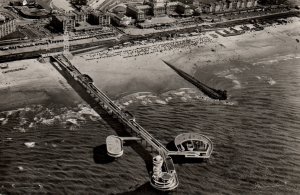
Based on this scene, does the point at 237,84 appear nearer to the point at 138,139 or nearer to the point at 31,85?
the point at 138,139

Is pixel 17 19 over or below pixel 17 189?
over

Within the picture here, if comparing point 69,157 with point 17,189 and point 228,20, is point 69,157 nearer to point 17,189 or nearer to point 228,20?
point 17,189

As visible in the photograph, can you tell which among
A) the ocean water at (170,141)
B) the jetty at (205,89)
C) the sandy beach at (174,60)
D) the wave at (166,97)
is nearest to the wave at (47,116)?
the ocean water at (170,141)

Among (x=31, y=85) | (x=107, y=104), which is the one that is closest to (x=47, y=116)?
(x=107, y=104)

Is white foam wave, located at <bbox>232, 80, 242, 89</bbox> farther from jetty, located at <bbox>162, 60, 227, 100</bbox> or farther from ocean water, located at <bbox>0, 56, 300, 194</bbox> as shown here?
jetty, located at <bbox>162, 60, 227, 100</bbox>

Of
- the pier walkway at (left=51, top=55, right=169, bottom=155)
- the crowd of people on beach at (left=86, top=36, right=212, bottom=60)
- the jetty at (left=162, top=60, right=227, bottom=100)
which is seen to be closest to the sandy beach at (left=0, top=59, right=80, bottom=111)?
the pier walkway at (left=51, top=55, right=169, bottom=155)

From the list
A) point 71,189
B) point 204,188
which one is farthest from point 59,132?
point 204,188

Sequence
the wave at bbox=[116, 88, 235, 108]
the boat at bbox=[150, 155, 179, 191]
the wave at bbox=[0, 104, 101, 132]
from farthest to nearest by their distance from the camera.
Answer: the wave at bbox=[116, 88, 235, 108] → the wave at bbox=[0, 104, 101, 132] → the boat at bbox=[150, 155, 179, 191]
